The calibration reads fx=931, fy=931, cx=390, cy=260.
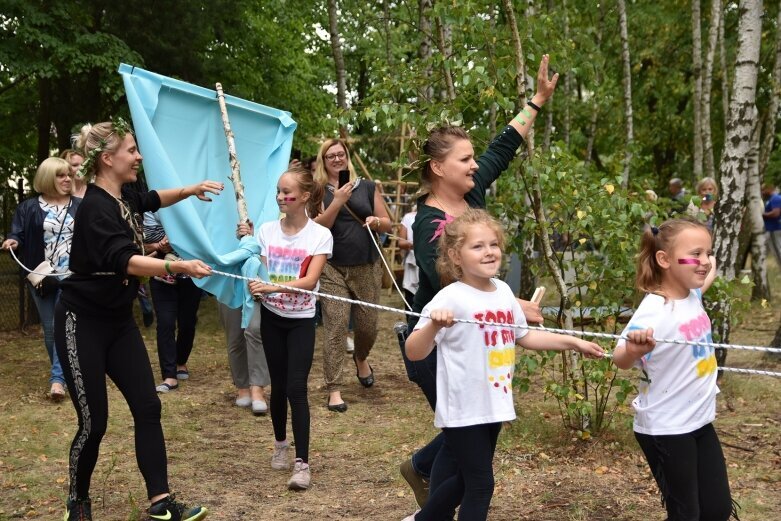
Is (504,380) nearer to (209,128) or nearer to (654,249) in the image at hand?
(654,249)

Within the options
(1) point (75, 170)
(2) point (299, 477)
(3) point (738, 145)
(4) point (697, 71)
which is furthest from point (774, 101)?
(2) point (299, 477)

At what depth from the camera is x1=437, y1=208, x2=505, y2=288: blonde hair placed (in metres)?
3.85

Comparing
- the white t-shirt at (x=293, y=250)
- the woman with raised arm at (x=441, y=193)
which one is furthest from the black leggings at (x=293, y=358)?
the woman with raised arm at (x=441, y=193)

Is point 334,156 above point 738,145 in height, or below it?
below

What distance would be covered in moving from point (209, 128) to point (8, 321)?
21.7ft

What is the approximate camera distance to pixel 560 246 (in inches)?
266

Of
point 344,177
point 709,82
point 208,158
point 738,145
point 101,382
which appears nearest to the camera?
point 101,382

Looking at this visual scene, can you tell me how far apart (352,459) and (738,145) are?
4448 millimetres

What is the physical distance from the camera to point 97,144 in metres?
4.60

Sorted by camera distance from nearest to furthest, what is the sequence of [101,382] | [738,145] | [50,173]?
[101,382], [50,173], [738,145]

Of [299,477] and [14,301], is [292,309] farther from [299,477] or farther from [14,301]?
[14,301]

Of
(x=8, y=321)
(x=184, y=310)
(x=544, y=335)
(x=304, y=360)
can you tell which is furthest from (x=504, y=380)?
(x=8, y=321)

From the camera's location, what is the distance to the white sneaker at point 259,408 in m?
7.47

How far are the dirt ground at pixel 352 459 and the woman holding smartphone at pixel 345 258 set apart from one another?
0.48m
